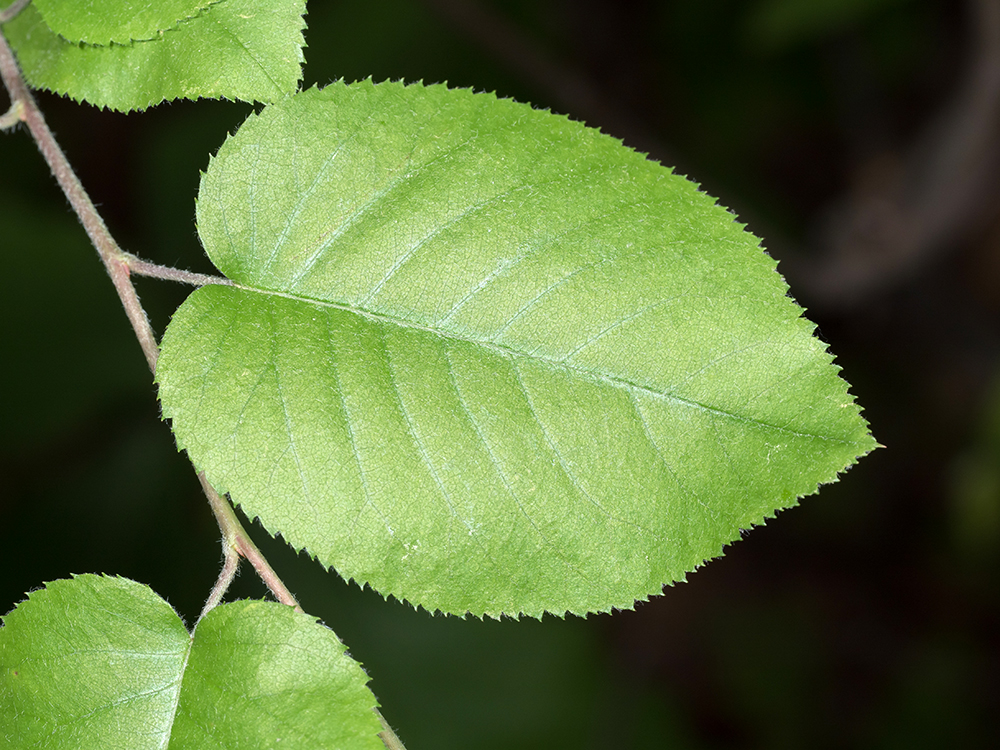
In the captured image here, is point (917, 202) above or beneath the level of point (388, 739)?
above

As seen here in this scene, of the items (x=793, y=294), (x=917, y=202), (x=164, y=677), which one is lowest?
(x=164, y=677)

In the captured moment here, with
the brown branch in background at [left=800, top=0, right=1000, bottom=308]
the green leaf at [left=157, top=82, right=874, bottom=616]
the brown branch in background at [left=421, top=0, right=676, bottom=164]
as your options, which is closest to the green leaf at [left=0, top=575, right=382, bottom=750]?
the green leaf at [left=157, top=82, right=874, bottom=616]

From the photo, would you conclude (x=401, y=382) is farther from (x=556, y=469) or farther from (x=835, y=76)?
(x=835, y=76)

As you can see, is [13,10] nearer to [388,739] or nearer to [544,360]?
[544,360]

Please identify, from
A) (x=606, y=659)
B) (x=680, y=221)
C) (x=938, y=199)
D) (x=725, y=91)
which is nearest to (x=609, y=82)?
(x=725, y=91)

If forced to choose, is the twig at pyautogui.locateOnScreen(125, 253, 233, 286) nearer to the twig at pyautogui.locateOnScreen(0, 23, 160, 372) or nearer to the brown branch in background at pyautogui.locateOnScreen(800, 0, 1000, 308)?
the twig at pyautogui.locateOnScreen(0, 23, 160, 372)

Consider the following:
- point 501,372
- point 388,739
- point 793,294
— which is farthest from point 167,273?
point 793,294
